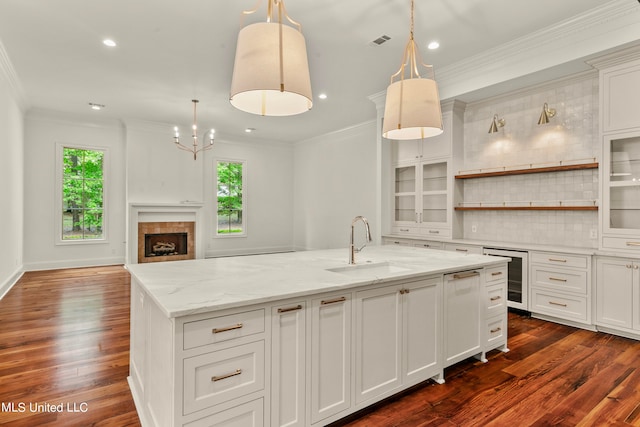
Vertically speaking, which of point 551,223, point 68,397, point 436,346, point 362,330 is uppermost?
point 551,223

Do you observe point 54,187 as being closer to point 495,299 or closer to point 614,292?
point 495,299

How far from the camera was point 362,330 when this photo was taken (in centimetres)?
198

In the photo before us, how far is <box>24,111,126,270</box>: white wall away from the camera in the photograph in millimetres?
6512

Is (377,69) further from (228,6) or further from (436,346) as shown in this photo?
(436,346)

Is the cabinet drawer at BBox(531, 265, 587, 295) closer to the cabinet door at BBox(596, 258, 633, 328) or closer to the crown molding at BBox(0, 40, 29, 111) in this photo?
the cabinet door at BBox(596, 258, 633, 328)

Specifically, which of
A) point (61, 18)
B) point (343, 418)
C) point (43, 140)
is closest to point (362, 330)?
point (343, 418)

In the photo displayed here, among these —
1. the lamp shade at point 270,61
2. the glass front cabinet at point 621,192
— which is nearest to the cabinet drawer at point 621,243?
the glass front cabinet at point 621,192

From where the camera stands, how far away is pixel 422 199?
5254 millimetres

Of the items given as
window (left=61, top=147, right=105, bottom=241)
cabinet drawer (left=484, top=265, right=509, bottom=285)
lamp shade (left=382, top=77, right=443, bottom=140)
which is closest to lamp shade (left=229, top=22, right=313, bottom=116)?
lamp shade (left=382, top=77, right=443, bottom=140)

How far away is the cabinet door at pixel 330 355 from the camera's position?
1791 mm

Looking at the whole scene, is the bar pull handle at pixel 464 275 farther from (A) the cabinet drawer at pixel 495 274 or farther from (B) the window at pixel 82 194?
(B) the window at pixel 82 194

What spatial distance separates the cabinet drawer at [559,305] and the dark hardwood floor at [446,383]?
0.14m

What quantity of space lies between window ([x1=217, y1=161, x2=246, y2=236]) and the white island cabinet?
6.20 metres

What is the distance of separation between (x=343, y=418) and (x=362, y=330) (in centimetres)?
52
